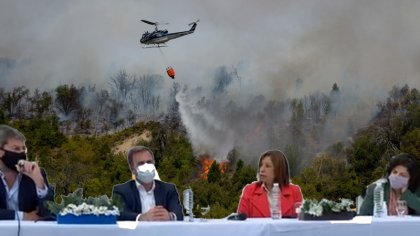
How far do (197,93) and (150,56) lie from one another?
3.87 ft

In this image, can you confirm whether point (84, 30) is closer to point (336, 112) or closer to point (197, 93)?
point (197, 93)

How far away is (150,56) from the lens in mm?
16531

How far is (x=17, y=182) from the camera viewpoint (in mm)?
4840

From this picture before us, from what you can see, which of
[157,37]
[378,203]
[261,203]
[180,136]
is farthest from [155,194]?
[180,136]

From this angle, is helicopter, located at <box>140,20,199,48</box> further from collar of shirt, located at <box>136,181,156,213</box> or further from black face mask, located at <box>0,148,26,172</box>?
black face mask, located at <box>0,148,26,172</box>

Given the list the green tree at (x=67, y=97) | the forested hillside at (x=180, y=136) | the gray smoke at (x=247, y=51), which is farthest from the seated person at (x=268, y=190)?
the green tree at (x=67, y=97)

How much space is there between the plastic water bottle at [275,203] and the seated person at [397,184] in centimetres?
68

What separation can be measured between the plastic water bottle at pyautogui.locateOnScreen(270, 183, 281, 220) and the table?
0.99 ft

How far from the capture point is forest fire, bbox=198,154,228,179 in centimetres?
1684

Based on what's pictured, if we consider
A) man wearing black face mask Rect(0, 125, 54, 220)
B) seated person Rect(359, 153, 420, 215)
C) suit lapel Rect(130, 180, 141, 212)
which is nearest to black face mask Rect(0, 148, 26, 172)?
man wearing black face mask Rect(0, 125, 54, 220)

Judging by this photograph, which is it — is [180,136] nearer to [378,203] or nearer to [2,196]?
[378,203]

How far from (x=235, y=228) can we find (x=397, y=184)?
4.98 feet

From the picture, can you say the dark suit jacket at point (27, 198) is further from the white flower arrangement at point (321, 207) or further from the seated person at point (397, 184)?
the seated person at point (397, 184)

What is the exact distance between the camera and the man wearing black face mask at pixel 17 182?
4.79 m
